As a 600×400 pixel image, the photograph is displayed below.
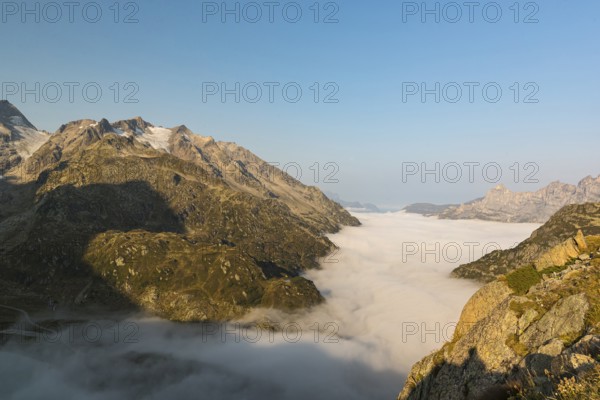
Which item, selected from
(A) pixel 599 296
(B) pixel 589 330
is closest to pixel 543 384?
(B) pixel 589 330

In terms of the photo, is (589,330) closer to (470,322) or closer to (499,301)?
(499,301)

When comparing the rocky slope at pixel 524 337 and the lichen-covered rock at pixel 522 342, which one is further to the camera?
the lichen-covered rock at pixel 522 342

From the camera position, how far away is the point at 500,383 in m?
31.6

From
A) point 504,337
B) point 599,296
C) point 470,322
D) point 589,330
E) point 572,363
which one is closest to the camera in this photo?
point 572,363

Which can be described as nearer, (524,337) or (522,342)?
(522,342)

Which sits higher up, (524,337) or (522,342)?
(524,337)

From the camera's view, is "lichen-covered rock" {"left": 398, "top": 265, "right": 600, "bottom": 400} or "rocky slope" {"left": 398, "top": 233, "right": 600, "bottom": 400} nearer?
"rocky slope" {"left": 398, "top": 233, "right": 600, "bottom": 400}

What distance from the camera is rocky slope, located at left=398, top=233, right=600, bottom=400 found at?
83.3ft

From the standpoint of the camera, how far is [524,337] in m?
34.1

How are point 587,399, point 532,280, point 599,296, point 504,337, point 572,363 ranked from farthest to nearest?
point 532,280 → point 504,337 → point 599,296 → point 572,363 → point 587,399

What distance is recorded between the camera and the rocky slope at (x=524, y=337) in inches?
1000

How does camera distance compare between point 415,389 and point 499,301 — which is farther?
point 415,389

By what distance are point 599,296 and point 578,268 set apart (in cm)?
838

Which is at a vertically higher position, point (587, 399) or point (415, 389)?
point (587, 399)
